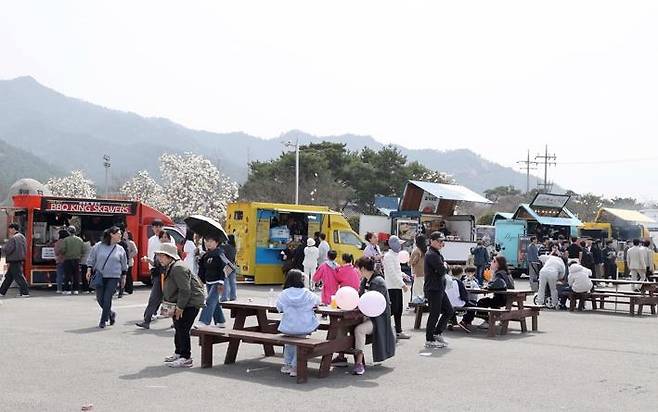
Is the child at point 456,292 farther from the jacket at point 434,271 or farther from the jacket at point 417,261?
the jacket at point 434,271

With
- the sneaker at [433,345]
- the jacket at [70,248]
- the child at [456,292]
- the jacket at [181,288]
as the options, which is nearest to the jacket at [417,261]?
the child at [456,292]

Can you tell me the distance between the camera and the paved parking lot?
7473mm

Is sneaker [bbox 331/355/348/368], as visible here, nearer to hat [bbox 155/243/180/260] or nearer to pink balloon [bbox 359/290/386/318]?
pink balloon [bbox 359/290/386/318]

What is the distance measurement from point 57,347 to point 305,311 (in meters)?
4.05

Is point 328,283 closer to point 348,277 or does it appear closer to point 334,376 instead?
point 348,277

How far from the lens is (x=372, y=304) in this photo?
9.05 m

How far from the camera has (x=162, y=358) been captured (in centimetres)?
981

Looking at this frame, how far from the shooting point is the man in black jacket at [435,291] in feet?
35.6

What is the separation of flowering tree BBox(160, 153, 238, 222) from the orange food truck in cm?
4183

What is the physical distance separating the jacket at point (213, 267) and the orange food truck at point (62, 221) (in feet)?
32.6

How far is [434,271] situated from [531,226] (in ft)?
80.4

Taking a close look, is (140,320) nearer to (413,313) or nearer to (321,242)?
(413,313)

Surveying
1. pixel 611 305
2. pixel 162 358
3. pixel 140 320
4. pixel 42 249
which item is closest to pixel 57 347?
pixel 162 358

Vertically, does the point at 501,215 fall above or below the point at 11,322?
above
